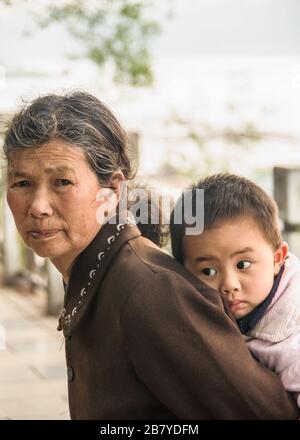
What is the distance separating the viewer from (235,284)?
174 centimetres

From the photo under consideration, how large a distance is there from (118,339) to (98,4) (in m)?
5.58

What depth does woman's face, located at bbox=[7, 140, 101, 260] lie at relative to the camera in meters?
1.63

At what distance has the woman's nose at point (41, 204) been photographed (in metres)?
1.63

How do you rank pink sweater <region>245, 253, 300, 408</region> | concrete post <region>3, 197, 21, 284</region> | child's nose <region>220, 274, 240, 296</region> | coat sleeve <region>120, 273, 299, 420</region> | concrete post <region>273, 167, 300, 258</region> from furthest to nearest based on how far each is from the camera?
concrete post <region>3, 197, 21, 284</region> < concrete post <region>273, 167, 300, 258</region> < child's nose <region>220, 274, 240, 296</region> < pink sweater <region>245, 253, 300, 408</region> < coat sleeve <region>120, 273, 299, 420</region>

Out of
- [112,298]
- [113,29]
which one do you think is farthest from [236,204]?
[113,29]

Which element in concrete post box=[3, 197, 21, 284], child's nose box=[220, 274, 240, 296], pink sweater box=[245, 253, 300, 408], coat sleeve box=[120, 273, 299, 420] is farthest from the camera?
concrete post box=[3, 197, 21, 284]

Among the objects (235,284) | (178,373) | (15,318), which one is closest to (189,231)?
(235,284)

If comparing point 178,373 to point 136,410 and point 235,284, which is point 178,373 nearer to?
point 136,410

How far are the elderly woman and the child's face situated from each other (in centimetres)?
16

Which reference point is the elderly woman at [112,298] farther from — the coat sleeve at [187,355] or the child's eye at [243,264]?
the child's eye at [243,264]

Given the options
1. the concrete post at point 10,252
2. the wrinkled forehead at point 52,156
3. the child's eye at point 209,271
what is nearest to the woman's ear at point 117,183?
the wrinkled forehead at point 52,156

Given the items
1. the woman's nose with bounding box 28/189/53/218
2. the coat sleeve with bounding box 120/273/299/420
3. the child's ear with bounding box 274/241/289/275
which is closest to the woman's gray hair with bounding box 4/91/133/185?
the woman's nose with bounding box 28/189/53/218

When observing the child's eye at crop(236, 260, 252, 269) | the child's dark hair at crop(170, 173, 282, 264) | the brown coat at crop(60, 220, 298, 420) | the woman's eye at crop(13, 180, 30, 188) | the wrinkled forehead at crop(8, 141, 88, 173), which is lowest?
the brown coat at crop(60, 220, 298, 420)

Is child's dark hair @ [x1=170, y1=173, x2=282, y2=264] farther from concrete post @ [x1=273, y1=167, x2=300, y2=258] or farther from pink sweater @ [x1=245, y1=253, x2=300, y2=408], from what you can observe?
concrete post @ [x1=273, y1=167, x2=300, y2=258]
